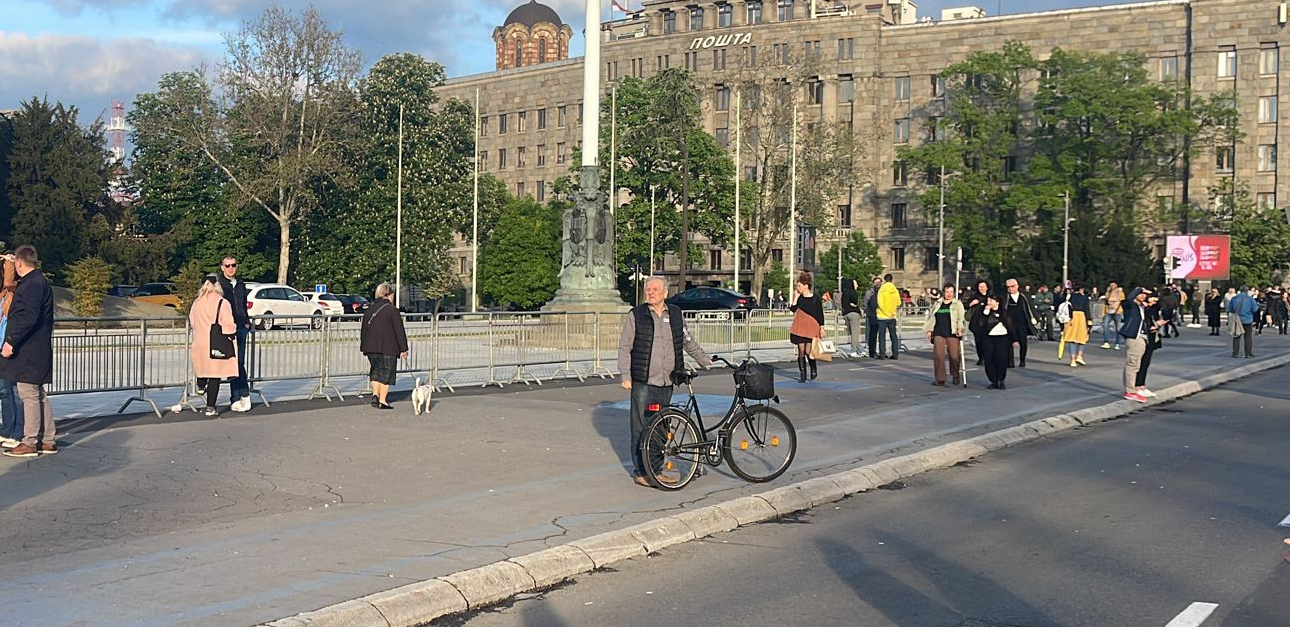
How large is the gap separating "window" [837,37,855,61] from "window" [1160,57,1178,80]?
66.2 ft

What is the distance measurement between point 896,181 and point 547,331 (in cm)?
7186

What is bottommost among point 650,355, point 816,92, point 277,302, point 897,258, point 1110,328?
point 1110,328

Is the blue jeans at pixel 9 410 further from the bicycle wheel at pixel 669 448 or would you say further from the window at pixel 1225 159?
the window at pixel 1225 159

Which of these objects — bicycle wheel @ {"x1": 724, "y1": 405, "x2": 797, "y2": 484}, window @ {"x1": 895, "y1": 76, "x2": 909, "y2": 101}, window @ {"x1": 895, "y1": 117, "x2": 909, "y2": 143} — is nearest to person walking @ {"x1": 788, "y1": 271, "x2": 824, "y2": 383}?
bicycle wheel @ {"x1": 724, "y1": 405, "x2": 797, "y2": 484}

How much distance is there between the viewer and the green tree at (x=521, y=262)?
75938 mm

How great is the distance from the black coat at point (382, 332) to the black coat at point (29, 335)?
4.77 metres

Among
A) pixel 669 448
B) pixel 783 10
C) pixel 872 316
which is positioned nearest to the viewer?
pixel 669 448

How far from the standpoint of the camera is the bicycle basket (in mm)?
10727

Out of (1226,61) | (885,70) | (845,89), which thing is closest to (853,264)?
(845,89)

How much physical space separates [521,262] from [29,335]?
65005 millimetres

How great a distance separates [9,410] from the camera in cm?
1179

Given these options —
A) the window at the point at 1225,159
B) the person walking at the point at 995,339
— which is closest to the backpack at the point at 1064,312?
the person walking at the point at 995,339

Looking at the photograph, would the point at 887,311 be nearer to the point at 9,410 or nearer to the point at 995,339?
the point at 995,339

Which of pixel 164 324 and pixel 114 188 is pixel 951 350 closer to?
pixel 164 324
